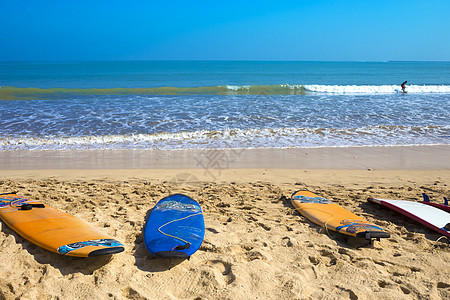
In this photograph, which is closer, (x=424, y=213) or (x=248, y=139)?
(x=424, y=213)

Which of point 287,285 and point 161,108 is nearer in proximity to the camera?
point 287,285

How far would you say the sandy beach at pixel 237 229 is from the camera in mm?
2855

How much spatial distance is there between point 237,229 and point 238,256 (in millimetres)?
685

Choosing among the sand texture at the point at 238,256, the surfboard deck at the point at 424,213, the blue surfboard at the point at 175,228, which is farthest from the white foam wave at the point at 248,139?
the surfboard deck at the point at 424,213

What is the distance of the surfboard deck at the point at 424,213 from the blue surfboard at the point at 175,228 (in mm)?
2653

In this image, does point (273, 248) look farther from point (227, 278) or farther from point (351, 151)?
point (351, 151)

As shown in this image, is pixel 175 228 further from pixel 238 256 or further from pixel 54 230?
pixel 54 230

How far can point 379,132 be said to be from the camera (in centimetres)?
→ 1019

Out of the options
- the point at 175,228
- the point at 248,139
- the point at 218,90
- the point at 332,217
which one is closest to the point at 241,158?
the point at 248,139

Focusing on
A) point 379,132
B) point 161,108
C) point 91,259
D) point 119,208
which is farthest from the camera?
point 161,108

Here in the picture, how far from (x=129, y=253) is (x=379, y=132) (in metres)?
8.98

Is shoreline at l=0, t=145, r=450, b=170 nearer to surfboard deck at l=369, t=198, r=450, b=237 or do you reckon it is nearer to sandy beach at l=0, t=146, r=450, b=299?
sandy beach at l=0, t=146, r=450, b=299

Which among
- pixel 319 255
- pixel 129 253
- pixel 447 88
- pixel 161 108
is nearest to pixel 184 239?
pixel 129 253

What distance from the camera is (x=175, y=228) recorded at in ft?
12.6
